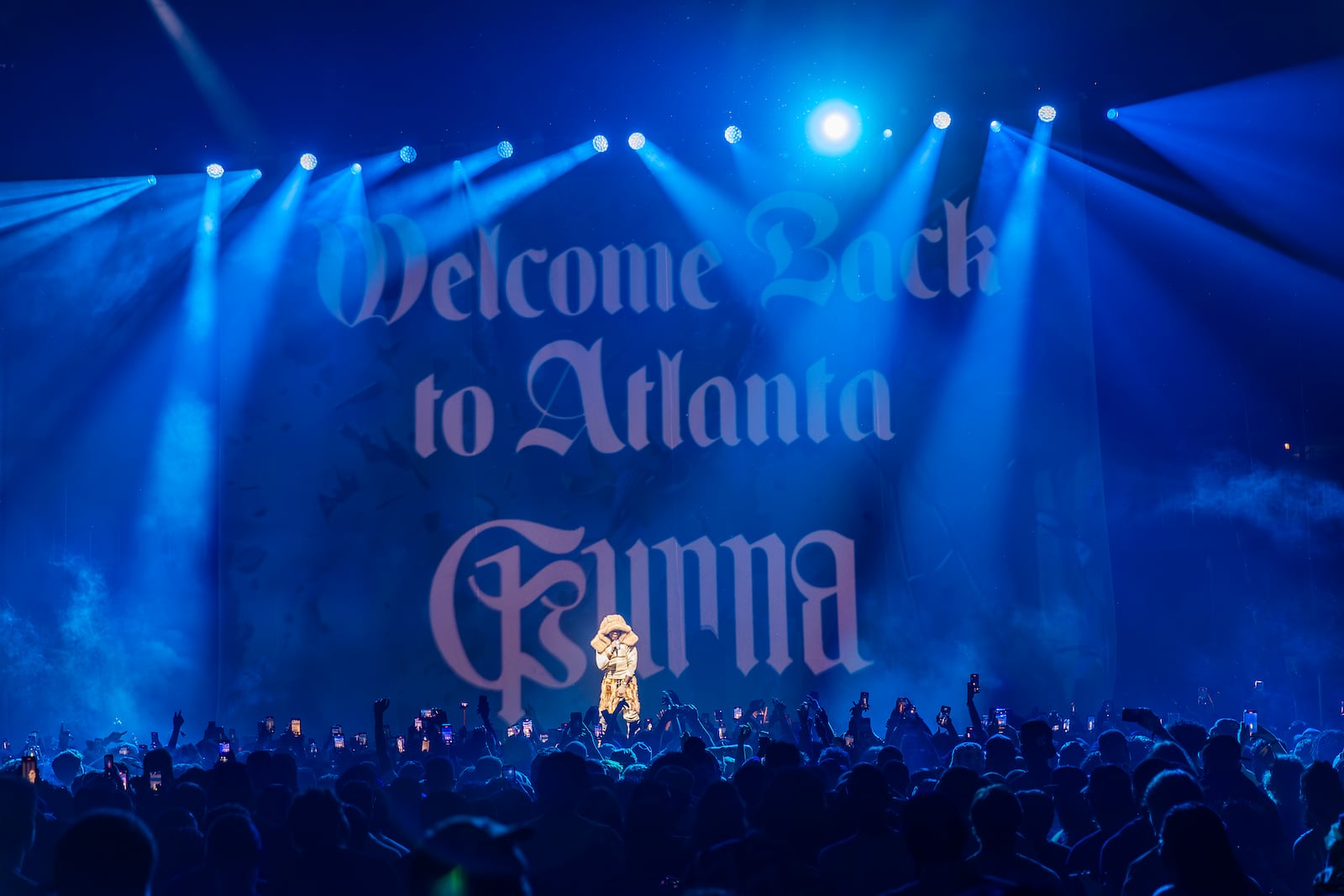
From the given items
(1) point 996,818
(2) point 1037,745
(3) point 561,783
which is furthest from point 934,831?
(2) point 1037,745

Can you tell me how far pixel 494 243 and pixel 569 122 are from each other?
1.73 m

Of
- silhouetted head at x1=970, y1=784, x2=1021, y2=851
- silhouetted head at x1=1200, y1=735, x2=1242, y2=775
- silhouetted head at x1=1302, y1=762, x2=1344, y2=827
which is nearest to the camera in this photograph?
silhouetted head at x1=970, y1=784, x2=1021, y2=851

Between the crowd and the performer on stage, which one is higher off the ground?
the performer on stage

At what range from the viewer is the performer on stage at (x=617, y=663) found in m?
12.7

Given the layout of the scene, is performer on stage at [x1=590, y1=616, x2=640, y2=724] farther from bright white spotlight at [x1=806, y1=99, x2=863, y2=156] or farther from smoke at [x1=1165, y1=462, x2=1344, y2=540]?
smoke at [x1=1165, y1=462, x2=1344, y2=540]

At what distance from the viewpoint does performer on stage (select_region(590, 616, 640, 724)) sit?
41.6 ft

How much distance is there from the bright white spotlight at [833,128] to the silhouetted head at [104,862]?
40.1 ft

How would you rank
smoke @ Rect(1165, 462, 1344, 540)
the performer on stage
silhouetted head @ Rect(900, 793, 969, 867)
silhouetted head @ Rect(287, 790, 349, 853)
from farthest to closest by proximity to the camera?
1. smoke @ Rect(1165, 462, 1344, 540)
2. the performer on stage
3. silhouetted head @ Rect(287, 790, 349, 853)
4. silhouetted head @ Rect(900, 793, 969, 867)

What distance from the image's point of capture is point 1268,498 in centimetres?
1391

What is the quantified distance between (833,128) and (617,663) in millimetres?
6730

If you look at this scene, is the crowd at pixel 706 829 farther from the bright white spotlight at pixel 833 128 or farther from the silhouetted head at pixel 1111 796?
the bright white spotlight at pixel 833 128

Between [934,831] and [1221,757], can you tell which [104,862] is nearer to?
[934,831]

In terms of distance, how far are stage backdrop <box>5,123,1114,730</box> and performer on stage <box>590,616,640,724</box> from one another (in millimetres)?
286

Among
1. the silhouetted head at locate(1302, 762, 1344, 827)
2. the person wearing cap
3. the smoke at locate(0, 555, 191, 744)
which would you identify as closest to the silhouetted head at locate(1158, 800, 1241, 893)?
the silhouetted head at locate(1302, 762, 1344, 827)
